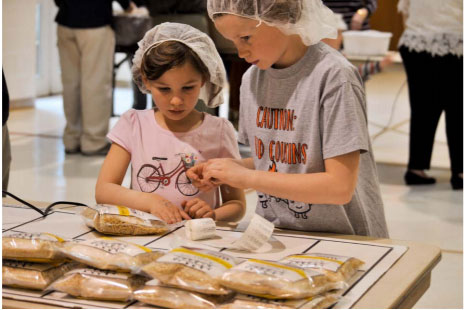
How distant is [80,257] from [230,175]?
1.62 feet

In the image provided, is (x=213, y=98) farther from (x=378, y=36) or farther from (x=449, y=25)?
(x=378, y=36)

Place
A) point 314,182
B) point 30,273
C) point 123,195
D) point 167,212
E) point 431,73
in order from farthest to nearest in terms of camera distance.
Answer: point 431,73 → point 123,195 → point 167,212 → point 314,182 → point 30,273

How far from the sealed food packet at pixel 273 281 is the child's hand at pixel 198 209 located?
0.64m

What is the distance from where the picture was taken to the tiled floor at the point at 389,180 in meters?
3.58

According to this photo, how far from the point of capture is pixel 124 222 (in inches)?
66.0

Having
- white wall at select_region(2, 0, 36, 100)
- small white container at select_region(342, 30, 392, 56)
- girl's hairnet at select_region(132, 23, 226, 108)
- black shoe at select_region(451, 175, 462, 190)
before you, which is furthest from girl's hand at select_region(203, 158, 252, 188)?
white wall at select_region(2, 0, 36, 100)

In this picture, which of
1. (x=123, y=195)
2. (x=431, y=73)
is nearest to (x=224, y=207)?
(x=123, y=195)

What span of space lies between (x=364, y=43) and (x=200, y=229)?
3.75 meters

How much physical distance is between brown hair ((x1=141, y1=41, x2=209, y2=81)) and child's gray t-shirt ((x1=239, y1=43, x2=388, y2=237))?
17 centimetres

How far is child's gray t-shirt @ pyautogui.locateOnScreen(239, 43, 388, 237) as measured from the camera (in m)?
1.74

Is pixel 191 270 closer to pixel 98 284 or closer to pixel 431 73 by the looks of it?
pixel 98 284

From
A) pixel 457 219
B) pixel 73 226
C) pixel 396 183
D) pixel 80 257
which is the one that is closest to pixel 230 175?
pixel 73 226

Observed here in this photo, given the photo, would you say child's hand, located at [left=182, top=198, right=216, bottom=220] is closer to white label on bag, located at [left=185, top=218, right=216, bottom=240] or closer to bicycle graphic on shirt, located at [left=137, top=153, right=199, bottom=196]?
bicycle graphic on shirt, located at [left=137, top=153, right=199, bottom=196]

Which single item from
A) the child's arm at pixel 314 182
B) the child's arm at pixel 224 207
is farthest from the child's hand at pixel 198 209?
the child's arm at pixel 314 182
